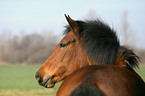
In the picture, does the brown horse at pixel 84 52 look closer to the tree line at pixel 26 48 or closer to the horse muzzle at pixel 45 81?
the horse muzzle at pixel 45 81

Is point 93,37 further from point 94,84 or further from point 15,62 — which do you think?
point 15,62

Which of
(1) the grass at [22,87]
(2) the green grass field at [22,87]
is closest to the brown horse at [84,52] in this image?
(2) the green grass field at [22,87]

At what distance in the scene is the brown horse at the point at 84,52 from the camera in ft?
9.21

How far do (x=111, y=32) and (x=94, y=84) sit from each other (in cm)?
150

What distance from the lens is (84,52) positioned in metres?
3.07

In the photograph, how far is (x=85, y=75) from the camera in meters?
1.95

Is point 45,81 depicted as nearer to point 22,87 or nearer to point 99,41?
point 99,41

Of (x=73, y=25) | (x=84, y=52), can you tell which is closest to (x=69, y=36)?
(x=73, y=25)

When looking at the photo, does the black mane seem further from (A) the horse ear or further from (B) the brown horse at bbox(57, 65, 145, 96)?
(B) the brown horse at bbox(57, 65, 145, 96)

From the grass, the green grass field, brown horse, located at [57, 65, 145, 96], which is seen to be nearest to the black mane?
brown horse, located at [57, 65, 145, 96]

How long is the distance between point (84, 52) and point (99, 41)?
31cm

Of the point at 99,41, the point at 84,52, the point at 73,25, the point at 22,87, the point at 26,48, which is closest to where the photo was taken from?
the point at 99,41

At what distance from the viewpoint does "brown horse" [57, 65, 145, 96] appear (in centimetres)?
177

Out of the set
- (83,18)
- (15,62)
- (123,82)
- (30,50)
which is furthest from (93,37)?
(30,50)
